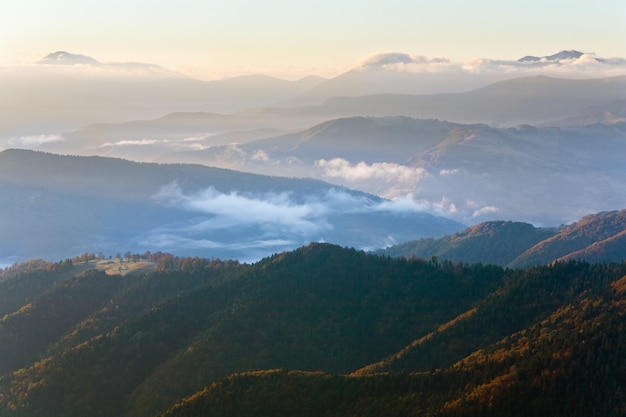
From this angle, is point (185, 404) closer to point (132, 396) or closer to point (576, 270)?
point (132, 396)

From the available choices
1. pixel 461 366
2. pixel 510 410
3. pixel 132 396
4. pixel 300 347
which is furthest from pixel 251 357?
pixel 510 410

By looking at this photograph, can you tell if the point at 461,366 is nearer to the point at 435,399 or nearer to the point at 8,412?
the point at 435,399

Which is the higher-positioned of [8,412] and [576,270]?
[576,270]

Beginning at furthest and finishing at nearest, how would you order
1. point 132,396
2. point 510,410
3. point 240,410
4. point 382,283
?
1. point 382,283
2. point 132,396
3. point 240,410
4. point 510,410

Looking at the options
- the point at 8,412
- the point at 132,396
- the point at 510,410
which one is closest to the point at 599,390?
the point at 510,410

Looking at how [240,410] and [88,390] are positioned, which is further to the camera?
[88,390]

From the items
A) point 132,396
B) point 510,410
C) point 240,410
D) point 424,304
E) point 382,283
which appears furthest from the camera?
point 382,283
